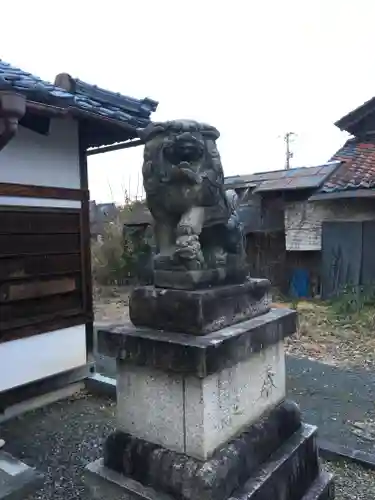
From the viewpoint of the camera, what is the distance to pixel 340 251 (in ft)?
33.0

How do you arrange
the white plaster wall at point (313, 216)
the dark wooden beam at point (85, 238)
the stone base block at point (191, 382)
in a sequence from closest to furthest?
the stone base block at point (191, 382) → the dark wooden beam at point (85, 238) → the white plaster wall at point (313, 216)

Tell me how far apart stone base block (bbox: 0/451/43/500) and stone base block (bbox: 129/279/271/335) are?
166cm

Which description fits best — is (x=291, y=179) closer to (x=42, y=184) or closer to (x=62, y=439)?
(x=42, y=184)

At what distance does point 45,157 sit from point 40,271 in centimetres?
125

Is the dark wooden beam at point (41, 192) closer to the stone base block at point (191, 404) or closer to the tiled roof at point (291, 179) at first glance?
the stone base block at point (191, 404)

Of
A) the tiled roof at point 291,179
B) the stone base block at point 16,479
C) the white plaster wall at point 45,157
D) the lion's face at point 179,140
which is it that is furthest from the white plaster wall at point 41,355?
the tiled roof at point 291,179

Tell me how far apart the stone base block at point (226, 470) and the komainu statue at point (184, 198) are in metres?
0.93

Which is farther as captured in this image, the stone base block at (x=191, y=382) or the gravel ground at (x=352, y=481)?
the gravel ground at (x=352, y=481)

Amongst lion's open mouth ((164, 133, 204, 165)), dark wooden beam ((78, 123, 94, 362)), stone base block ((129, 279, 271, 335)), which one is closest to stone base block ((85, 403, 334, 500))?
stone base block ((129, 279, 271, 335))

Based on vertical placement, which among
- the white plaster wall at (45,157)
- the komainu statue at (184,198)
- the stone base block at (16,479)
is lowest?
the stone base block at (16,479)

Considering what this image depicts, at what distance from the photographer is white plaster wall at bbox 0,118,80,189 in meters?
4.21

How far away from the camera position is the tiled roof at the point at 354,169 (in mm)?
9602

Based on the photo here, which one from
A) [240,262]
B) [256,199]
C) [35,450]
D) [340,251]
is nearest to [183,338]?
[240,262]

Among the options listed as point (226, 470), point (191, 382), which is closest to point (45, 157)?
point (191, 382)
